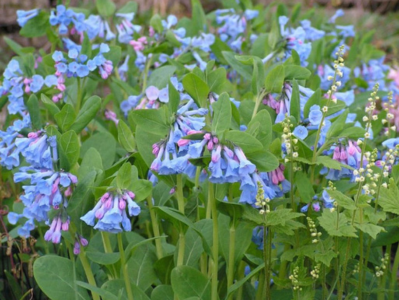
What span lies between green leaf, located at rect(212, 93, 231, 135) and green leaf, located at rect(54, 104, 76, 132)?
437 mm

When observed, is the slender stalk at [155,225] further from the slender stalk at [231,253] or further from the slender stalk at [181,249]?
the slender stalk at [231,253]

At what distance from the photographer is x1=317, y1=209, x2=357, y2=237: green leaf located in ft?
4.60

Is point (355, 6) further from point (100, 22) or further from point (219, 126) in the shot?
point (219, 126)

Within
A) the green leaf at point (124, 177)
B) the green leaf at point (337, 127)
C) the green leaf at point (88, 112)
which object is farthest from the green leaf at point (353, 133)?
the green leaf at point (88, 112)

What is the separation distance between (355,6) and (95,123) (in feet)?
16.6

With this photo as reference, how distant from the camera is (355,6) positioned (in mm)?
6809

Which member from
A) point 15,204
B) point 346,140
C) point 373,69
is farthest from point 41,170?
point 373,69

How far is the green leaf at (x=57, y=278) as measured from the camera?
5.44ft

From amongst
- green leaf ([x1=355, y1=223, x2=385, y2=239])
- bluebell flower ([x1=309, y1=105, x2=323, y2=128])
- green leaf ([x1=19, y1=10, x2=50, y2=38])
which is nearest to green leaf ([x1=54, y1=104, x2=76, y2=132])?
bluebell flower ([x1=309, y1=105, x2=323, y2=128])

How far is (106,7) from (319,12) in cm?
314

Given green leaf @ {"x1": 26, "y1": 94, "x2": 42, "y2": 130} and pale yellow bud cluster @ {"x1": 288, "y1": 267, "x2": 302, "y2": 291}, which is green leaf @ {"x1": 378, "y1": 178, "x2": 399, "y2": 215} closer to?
pale yellow bud cluster @ {"x1": 288, "y1": 267, "x2": 302, "y2": 291}

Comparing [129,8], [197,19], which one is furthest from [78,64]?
[197,19]

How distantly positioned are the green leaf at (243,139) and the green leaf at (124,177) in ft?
0.81

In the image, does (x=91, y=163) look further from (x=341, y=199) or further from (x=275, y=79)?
(x=341, y=199)
